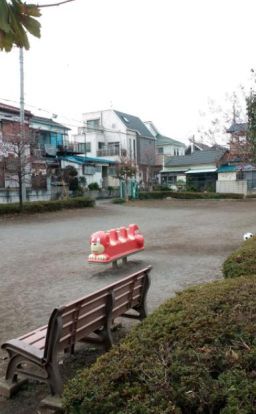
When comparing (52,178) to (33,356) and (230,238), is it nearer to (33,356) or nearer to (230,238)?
(230,238)

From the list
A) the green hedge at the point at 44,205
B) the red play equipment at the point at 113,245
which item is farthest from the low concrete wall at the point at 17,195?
the red play equipment at the point at 113,245

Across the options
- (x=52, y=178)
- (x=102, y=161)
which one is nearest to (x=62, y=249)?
(x=52, y=178)

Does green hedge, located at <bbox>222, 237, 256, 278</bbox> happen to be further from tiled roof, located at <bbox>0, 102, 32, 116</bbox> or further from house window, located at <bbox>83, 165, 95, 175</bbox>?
house window, located at <bbox>83, 165, 95, 175</bbox>

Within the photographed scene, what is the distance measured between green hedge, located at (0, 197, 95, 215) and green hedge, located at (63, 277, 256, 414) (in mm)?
19071

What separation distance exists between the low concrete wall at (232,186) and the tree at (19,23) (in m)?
34.5

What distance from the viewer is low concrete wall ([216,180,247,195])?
35375mm

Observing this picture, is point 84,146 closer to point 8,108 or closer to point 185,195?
point 185,195

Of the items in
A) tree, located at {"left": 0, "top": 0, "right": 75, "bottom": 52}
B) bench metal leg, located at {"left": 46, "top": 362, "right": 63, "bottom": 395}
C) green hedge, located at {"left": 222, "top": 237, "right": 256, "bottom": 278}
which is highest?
tree, located at {"left": 0, "top": 0, "right": 75, "bottom": 52}

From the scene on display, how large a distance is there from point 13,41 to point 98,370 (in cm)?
169

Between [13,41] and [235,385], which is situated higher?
[13,41]

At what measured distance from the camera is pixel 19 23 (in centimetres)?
183

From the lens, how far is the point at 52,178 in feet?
104

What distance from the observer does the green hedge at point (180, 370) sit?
6.45ft

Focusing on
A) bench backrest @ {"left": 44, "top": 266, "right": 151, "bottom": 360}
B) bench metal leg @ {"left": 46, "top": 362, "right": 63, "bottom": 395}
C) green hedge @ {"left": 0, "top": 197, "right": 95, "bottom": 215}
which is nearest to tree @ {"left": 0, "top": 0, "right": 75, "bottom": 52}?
bench backrest @ {"left": 44, "top": 266, "right": 151, "bottom": 360}
